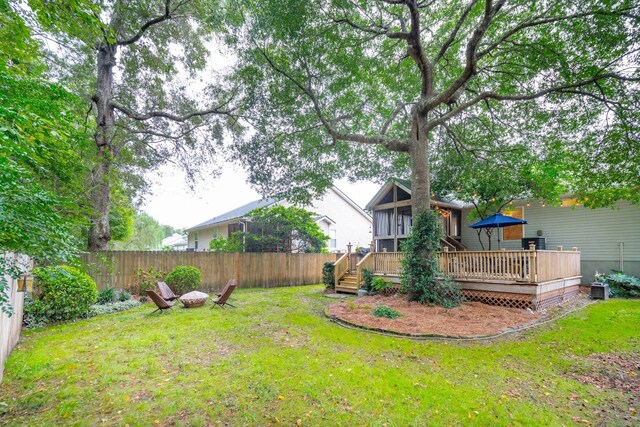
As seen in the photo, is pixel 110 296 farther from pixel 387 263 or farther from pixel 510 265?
pixel 510 265

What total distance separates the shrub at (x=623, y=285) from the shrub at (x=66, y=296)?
16644 mm

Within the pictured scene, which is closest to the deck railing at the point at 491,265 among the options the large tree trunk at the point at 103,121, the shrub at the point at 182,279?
the shrub at the point at 182,279

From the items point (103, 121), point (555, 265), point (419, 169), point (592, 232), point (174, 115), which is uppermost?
point (174, 115)

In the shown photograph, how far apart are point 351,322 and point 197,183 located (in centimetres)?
1126

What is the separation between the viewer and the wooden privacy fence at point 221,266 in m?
10.3

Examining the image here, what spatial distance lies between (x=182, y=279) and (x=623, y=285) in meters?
16.0

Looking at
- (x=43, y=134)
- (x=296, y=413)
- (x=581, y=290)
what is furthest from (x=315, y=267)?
(x=43, y=134)

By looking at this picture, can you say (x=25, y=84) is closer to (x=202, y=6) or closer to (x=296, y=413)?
(x=296, y=413)

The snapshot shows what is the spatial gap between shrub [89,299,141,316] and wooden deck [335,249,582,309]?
872 cm

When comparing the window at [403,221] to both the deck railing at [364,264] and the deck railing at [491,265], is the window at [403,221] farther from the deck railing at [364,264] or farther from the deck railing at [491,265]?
the deck railing at [491,265]

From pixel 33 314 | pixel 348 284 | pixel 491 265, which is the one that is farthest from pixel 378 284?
pixel 33 314

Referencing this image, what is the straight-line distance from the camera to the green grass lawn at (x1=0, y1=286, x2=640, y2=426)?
311 centimetres

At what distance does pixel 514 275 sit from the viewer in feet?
26.4

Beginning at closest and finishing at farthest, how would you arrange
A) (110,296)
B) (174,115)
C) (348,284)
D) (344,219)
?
(110,296), (348,284), (174,115), (344,219)
